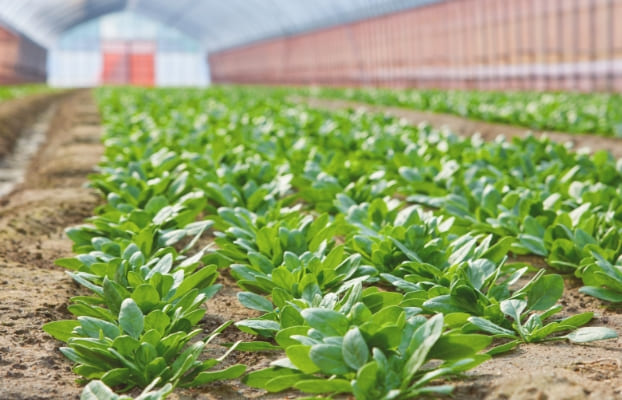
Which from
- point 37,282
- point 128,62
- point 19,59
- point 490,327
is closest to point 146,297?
point 37,282

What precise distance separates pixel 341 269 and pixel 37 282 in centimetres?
116

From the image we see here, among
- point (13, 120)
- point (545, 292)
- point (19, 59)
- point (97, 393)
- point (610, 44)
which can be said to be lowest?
point (97, 393)

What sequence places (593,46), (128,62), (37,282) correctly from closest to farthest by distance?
(37,282), (593,46), (128,62)

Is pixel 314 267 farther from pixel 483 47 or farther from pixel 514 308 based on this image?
pixel 483 47

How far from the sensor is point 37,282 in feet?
9.54

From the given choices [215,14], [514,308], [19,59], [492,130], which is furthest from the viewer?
[215,14]

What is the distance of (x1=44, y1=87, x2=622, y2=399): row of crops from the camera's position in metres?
1.91

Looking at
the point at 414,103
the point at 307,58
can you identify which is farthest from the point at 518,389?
the point at 307,58

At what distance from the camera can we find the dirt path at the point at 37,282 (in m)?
2.06

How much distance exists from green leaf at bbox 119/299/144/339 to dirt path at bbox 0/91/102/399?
0.19 metres

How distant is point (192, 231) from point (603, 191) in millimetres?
1966

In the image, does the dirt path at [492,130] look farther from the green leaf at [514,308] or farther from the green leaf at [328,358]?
the green leaf at [328,358]

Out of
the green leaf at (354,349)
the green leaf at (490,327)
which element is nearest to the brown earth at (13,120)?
the green leaf at (490,327)

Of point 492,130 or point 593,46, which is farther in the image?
point 593,46
